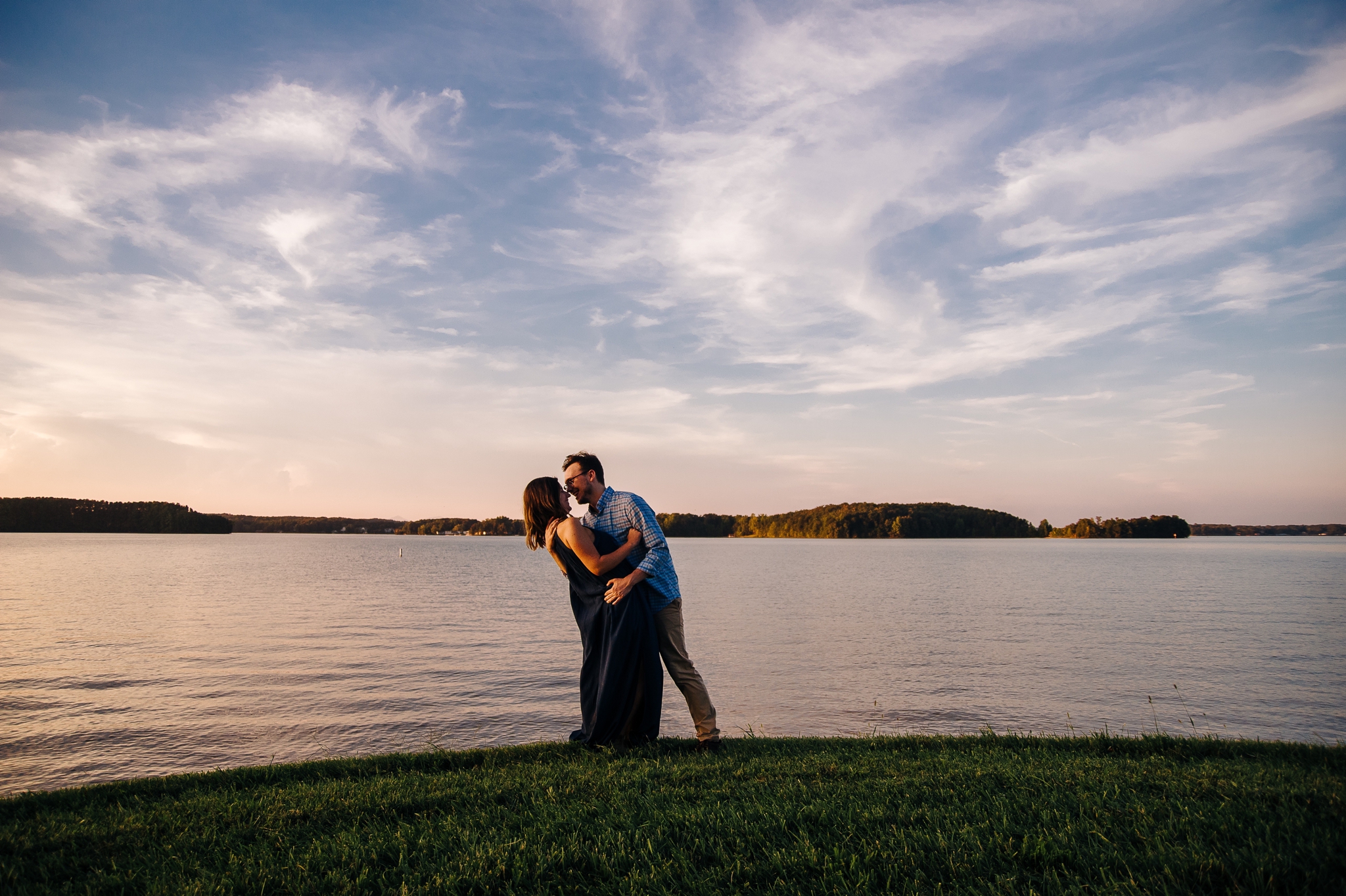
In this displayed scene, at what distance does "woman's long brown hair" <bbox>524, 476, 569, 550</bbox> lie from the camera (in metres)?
7.07

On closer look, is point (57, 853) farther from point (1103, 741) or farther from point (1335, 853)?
point (1103, 741)

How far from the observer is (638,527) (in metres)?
7.13

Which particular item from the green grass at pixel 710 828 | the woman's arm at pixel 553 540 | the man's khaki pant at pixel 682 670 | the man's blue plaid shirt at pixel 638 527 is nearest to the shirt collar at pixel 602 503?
the man's blue plaid shirt at pixel 638 527

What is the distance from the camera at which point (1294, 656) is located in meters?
19.3

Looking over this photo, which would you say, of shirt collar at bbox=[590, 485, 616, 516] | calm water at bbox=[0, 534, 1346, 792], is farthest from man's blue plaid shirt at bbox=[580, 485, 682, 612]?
calm water at bbox=[0, 534, 1346, 792]

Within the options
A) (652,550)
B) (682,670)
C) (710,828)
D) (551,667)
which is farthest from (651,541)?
(551,667)

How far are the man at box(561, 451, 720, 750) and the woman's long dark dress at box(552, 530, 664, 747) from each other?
0.11 m

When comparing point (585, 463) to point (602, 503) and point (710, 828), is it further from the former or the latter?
point (710, 828)

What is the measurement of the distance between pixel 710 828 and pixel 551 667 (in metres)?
14.0

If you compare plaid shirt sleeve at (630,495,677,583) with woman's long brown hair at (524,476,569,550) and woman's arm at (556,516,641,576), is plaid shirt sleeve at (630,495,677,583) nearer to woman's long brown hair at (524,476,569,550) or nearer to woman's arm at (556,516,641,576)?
woman's arm at (556,516,641,576)

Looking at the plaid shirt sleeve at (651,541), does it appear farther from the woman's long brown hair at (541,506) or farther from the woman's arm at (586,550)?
the woman's long brown hair at (541,506)

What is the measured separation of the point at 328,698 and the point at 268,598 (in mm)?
24819

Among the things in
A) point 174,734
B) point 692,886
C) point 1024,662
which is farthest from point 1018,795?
point 1024,662

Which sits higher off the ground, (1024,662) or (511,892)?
(511,892)
